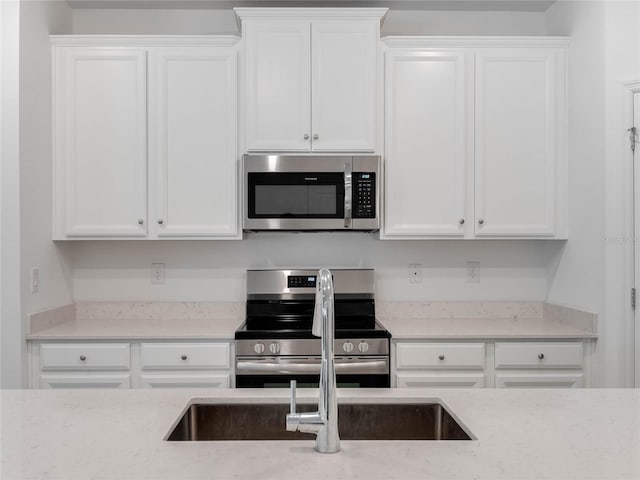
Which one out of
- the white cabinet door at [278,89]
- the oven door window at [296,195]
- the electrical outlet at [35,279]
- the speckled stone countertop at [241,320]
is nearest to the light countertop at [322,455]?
the speckled stone countertop at [241,320]

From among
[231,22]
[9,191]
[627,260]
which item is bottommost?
[627,260]

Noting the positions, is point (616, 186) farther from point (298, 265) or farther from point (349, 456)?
point (349, 456)

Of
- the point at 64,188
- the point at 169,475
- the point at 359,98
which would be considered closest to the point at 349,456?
the point at 169,475

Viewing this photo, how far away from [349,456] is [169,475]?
352 mm

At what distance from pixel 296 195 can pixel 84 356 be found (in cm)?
135

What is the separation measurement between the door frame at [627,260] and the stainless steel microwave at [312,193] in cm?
118

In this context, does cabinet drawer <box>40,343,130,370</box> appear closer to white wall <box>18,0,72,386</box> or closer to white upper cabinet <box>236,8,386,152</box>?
white wall <box>18,0,72,386</box>

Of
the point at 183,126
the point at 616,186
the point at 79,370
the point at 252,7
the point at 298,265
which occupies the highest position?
the point at 252,7

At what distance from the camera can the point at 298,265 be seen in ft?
10.9

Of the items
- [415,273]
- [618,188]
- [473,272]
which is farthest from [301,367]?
[618,188]

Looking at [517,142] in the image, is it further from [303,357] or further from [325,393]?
[325,393]

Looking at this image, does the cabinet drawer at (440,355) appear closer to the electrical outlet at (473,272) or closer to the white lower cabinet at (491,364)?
the white lower cabinet at (491,364)

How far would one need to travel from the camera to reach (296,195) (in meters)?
2.94

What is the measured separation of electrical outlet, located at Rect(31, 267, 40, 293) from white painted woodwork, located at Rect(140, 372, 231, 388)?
2.37ft
